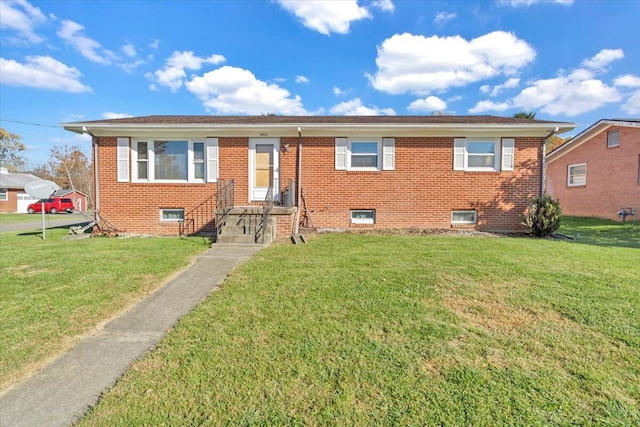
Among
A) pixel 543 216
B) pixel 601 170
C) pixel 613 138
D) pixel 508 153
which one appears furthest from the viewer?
pixel 601 170

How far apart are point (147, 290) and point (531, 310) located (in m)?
4.71

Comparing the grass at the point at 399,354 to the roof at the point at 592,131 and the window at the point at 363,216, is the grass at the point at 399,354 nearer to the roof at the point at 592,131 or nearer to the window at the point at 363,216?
the window at the point at 363,216

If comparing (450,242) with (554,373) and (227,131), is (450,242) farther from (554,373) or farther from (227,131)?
(227,131)

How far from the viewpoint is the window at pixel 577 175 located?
16891 millimetres

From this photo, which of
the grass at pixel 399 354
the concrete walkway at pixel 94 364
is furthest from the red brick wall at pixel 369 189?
the concrete walkway at pixel 94 364

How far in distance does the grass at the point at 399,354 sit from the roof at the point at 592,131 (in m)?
13.7

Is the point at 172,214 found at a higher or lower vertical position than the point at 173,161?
lower

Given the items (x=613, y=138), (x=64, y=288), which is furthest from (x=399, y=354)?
(x=613, y=138)

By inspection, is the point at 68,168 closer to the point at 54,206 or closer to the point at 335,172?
the point at 54,206

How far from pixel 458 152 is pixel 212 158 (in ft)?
24.1

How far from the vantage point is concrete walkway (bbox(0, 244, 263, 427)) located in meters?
2.04

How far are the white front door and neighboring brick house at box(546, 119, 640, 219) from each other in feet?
50.8

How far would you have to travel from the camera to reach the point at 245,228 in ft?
25.3

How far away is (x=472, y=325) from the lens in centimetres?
308
